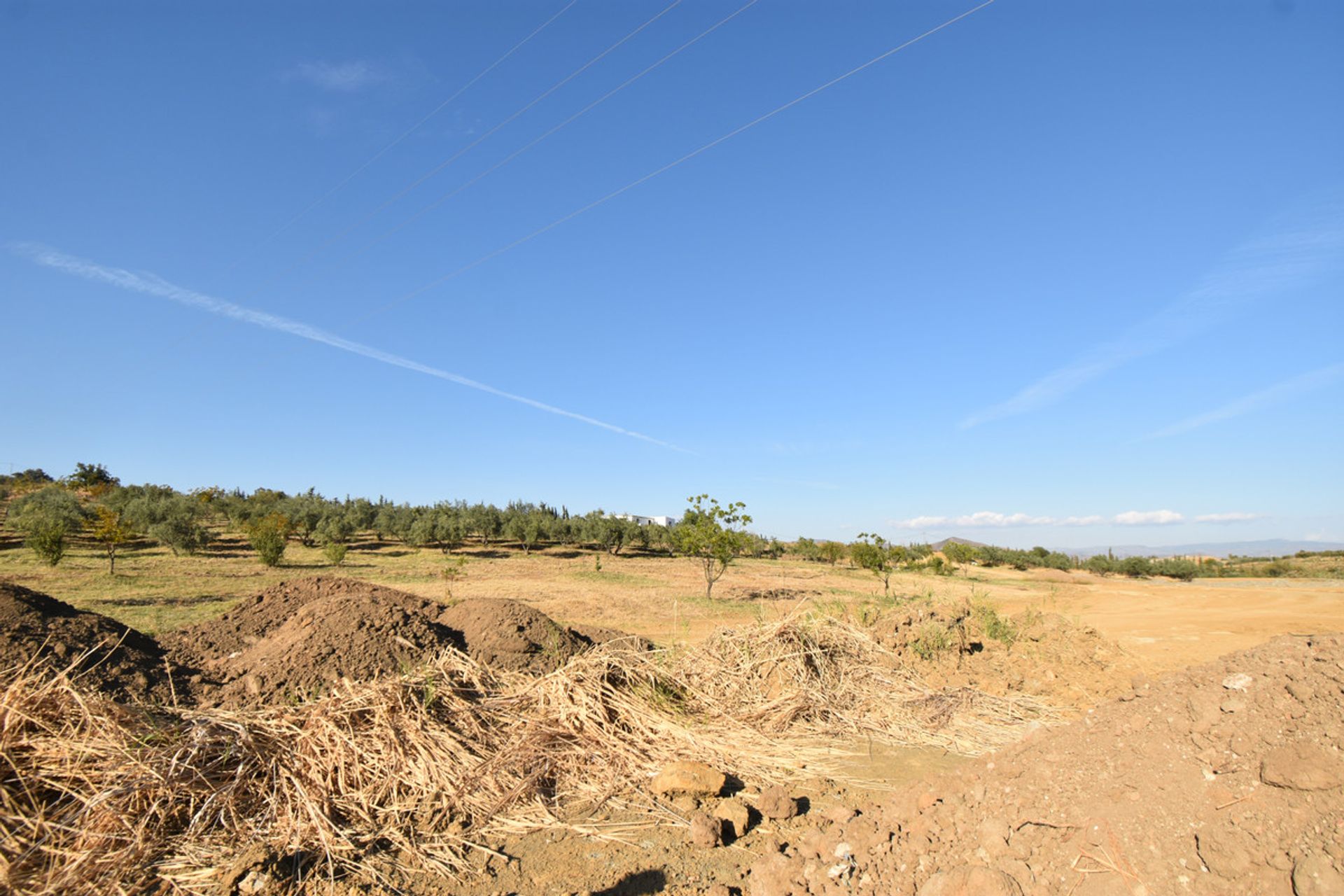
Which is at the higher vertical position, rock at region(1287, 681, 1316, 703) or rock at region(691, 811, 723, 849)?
rock at region(1287, 681, 1316, 703)

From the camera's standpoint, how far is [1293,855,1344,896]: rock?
252cm

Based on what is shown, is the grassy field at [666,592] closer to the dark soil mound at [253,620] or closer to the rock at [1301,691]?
the dark soil mound at [253,620]

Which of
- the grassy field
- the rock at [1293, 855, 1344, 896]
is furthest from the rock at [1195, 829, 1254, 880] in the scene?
the grassy field

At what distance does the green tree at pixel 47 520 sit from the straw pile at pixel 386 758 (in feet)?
71.4

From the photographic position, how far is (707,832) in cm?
436

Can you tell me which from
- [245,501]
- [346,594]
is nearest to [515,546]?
[245,501]

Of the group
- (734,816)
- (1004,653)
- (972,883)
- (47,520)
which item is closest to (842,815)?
(734,816)

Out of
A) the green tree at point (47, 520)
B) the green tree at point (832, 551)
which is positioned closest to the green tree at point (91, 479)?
the green tree at point (47, 520)

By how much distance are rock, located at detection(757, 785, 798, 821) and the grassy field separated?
14.1ft

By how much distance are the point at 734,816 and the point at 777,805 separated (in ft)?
1.27

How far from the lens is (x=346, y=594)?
8008mm

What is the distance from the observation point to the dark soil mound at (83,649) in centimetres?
521

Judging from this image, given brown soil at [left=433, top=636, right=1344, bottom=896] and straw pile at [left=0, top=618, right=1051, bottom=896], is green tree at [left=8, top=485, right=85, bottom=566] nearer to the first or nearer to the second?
straw pile at [left=0, top=618, right=1051, bottom=896]

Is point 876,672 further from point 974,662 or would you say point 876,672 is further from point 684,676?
point 684,676
